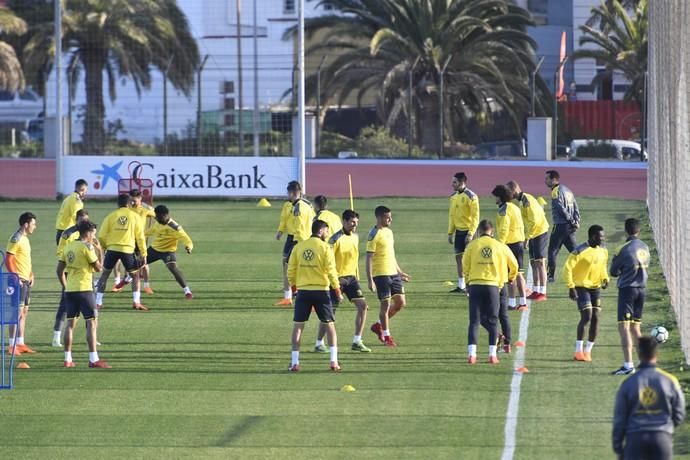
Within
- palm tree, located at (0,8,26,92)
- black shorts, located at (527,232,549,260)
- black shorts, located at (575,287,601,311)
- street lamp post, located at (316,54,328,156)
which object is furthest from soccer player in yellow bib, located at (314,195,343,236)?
palm tree, located at (0,8,26,92)

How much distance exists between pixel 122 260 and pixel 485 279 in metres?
6.89

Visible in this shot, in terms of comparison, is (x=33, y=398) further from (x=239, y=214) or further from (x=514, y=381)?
(x=239, y=214)

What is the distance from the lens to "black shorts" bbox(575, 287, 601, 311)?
1783cm

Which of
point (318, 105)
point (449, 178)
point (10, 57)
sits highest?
point (10, 57)

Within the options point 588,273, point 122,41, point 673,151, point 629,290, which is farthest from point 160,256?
point 122,41

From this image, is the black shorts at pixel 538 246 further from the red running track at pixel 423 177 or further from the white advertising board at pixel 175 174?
the red running track at pixel 423 177

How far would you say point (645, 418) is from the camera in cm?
1073

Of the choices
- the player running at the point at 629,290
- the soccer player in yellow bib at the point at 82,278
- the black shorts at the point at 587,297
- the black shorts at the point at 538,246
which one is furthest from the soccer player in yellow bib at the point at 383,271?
the black shorts at the point at 538,246

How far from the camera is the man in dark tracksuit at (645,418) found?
35.1 feet

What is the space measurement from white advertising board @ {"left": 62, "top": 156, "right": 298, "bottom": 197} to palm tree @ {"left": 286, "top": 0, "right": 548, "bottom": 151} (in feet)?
40.9

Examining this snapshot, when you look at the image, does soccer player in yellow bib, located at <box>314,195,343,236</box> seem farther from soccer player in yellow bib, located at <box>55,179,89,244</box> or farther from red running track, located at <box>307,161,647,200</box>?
red running track, located at <box>307,161,647,200</box>

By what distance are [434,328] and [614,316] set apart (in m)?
3.04

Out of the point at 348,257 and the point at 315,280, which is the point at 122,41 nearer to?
the point at 348,257

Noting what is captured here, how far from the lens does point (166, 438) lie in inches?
571
